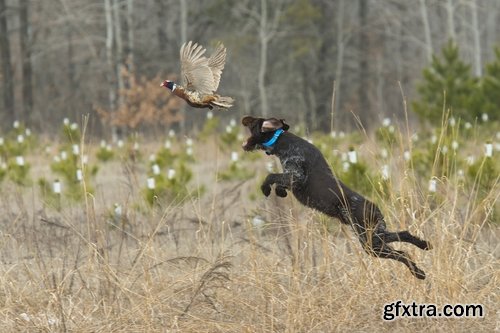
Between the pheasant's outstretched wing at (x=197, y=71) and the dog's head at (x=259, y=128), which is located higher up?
the pheasant's outstretched wing at (x=197, y=71)

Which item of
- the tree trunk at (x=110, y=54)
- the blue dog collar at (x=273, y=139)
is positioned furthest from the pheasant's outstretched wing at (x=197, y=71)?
the tree trunk at (x=110, y=54)

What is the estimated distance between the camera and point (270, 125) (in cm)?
297

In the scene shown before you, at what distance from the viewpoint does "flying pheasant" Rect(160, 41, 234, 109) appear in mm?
2893

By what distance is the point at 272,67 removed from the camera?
22.4 meters

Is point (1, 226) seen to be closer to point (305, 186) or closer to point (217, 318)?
point (217, 318)

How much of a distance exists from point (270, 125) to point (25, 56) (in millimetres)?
18771

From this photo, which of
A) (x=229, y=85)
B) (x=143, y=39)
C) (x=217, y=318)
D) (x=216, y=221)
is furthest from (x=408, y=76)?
(x=217, y=318)

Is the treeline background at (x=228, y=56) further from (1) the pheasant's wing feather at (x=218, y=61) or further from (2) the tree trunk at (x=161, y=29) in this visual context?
(1) the pheasant's wing feather at (x=218, y=61)

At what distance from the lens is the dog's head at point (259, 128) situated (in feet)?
9.74

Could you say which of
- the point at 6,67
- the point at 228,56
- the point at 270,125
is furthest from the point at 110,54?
the point at 270,125

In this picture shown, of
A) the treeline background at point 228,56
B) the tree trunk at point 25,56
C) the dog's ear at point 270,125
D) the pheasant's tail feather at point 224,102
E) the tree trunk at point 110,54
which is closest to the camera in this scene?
the pheasant's tail feather at point 224,102

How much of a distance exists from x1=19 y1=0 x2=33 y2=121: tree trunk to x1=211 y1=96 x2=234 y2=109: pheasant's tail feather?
58.5ft

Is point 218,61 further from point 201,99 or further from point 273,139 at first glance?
point 273,139

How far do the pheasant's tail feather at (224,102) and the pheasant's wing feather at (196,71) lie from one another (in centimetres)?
8
